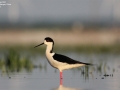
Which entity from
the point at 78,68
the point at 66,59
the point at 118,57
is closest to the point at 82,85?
the point at 66,59

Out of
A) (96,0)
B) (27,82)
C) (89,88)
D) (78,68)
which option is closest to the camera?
(89,88)

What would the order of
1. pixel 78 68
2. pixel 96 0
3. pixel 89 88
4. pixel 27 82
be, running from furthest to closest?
pixel 96 0 < pixel 78 68 < pixel 27 82 < pixel 89 88

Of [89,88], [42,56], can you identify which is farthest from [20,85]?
[42,56]

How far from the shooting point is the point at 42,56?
71.5 feet

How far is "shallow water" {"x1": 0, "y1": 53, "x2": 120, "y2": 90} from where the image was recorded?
14.1 meters

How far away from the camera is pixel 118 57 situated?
2152cm

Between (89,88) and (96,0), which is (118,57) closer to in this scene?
(89,88)

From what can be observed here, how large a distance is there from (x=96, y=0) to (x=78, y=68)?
18506 millimetres

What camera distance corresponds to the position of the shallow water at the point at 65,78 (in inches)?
557

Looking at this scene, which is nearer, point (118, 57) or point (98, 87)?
point (98, 87)

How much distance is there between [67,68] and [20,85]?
2.46 metres

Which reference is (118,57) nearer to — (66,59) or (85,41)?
(66,59)

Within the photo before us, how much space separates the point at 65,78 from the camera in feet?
51.9

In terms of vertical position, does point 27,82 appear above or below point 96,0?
below
